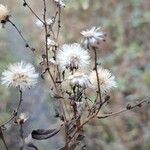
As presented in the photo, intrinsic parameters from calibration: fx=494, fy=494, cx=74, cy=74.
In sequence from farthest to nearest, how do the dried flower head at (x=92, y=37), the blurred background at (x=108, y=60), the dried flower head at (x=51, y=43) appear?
the blurred background at (x=108, y=60), the dried flower head at (x=51, y=43), the dried flower head at (x=92, y=37)

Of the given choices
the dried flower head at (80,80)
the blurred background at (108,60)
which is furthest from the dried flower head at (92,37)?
the blurred background at (108,60)

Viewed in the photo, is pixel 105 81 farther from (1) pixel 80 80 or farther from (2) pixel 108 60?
(2) pixel 108 60

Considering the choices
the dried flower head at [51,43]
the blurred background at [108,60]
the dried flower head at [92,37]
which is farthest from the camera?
the blurred background at [108,60]

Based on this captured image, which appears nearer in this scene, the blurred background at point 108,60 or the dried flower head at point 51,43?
the dried flower head at point 51,43

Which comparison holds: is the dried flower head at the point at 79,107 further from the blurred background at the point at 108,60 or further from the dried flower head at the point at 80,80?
the blurred background at the point at 108,60

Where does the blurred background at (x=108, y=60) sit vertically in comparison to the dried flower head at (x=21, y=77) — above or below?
above

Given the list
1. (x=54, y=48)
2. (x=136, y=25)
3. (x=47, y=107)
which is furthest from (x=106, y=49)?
(x=54, y=48)

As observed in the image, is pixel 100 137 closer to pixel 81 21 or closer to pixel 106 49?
pixel 106 49

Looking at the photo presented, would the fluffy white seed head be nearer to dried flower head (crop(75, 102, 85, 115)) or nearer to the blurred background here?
Result: dried flower head (crop(75, 102, 85, 115))
